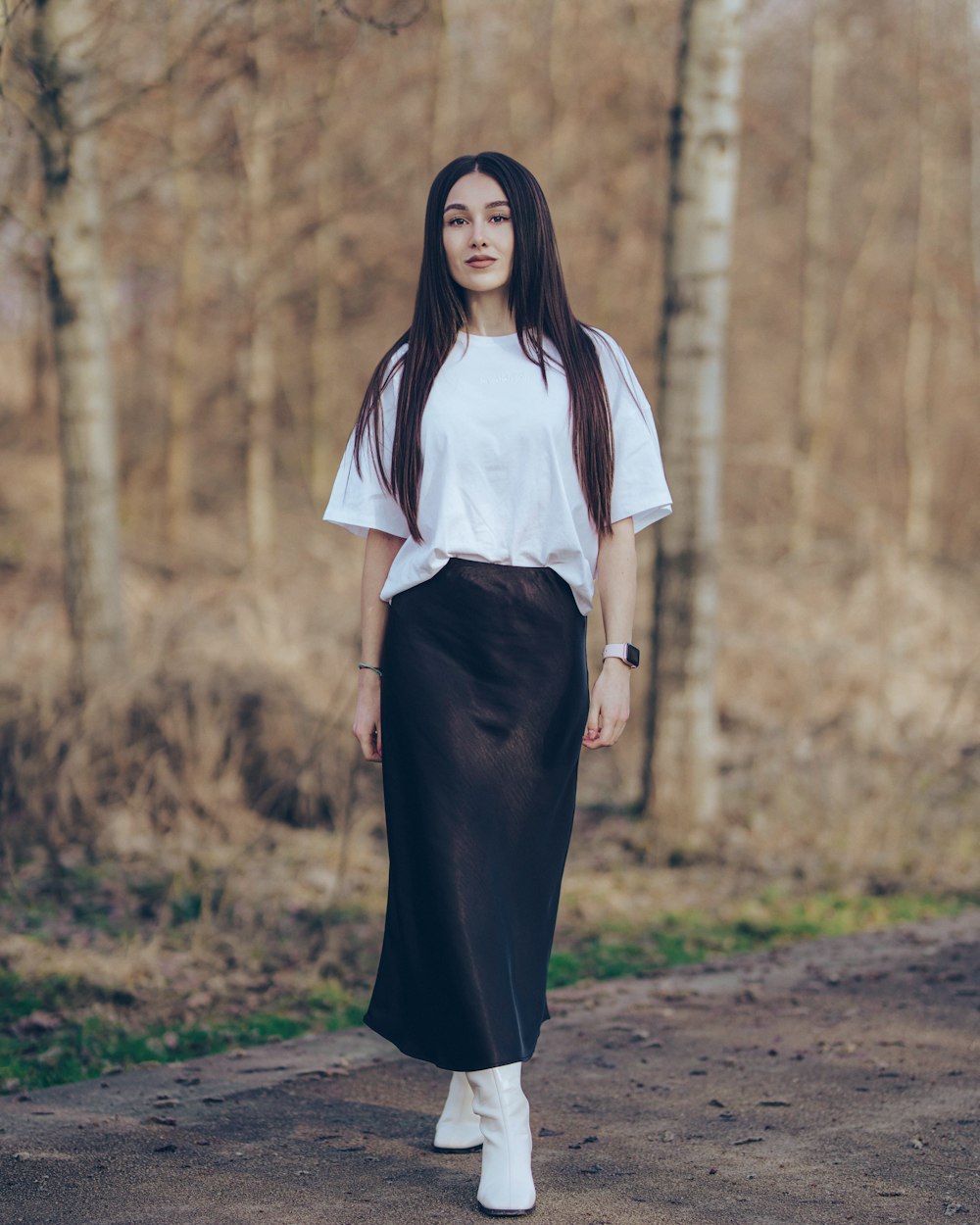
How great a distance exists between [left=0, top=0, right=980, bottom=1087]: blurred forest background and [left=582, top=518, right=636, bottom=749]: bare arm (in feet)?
6.47

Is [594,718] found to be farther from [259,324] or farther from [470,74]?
[470,74]

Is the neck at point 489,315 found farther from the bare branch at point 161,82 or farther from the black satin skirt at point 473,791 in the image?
the bare branch at point 161,82

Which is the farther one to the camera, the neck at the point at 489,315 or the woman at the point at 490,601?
the neck at the point at 489,315

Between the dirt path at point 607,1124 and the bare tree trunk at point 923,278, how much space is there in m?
11.1

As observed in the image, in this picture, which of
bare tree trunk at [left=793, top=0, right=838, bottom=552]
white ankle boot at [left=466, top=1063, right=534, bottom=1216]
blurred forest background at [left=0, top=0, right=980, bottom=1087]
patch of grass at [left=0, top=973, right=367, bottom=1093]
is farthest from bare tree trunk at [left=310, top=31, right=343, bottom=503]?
white ankle boot at [left=466, top=1063, right=534, bottom=1216]

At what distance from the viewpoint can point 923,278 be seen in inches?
645

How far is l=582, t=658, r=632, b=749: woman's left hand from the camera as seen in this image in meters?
3.05

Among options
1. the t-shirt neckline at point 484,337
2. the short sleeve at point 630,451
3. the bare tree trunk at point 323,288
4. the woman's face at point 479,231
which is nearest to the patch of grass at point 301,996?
the short sleeve at point 630,451

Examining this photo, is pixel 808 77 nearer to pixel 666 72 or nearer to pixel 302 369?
pixel 666 72

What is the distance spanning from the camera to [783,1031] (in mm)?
4336

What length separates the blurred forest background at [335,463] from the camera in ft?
18.9

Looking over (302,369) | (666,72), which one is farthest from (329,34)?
(302,369)

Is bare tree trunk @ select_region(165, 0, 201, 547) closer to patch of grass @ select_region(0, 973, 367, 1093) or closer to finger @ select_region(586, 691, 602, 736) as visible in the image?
patch of grass @ select_region(0, 973, 367, 1093)

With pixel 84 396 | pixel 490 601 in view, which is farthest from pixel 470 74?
pixel 490 601
